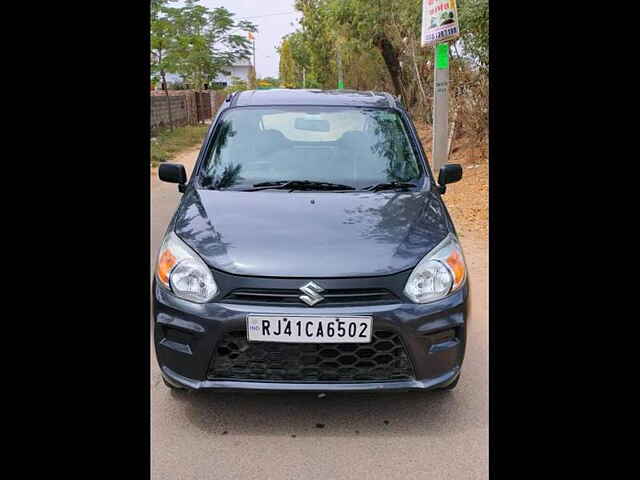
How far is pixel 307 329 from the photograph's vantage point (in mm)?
2918

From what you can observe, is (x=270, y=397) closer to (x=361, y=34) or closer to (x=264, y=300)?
(x=264, y=300)

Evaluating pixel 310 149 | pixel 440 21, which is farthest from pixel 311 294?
pixel 440 21

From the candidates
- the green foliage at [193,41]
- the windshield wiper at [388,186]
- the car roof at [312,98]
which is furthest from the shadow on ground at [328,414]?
the green foliage at [193,41]

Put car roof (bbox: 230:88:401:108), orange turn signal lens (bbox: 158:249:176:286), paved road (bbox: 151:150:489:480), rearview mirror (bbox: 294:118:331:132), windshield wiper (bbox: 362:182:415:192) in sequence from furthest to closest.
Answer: car roof (bbox: 230:88:401:108), rearview mirror (bbox: 294:118:331:132), windshield wiper (bbox: 362:182:415:192), orange turn signal lens (bbox: 158:249:176:286), paved road (bbox: 151:150:489:480)

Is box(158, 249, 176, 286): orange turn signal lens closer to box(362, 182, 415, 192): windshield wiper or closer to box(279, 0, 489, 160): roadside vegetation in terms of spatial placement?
box(362, 182, 415, 192): windshield wiper

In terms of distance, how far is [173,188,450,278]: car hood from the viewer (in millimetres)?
3039

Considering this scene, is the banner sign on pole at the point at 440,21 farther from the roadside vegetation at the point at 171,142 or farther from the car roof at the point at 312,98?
the roadside vegetation at the point at 171,142

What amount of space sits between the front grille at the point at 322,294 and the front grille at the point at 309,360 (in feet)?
0.54

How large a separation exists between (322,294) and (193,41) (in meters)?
21.9

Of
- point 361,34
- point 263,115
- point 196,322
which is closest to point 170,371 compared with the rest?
point 196,322

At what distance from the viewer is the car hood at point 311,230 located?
304cm

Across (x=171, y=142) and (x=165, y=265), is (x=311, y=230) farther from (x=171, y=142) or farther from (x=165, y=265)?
(x=171, y=142)

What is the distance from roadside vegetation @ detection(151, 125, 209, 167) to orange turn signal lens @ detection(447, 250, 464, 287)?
1282cm

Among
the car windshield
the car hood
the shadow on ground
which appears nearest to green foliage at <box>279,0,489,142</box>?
the car windshield
